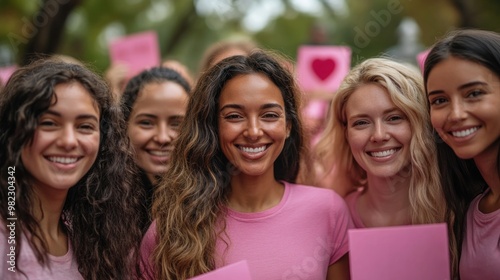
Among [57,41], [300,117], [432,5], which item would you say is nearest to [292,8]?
[432,5]

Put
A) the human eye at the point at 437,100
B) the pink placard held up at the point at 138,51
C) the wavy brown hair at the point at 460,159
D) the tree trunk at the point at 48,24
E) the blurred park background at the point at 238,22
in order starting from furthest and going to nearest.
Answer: the blurred park background at the point at 238,22 → the tree trunk at the point at 48,24 → the pink placard held up at the point at 138,51 → the human eye at the point at 437,100 → the wavy brown hair at the point at 460,159

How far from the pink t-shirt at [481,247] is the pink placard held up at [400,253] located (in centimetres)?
11

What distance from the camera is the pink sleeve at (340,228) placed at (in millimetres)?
2811

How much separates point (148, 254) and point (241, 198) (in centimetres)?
49

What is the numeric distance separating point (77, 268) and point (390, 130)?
5.02ft

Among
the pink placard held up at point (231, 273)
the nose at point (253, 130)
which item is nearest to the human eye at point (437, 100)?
the nose at point (253, 130)

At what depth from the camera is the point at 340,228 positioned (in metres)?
2.85

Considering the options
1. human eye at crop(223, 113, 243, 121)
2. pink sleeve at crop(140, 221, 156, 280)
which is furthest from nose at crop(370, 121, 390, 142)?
pink sleeve at crop(140, 221, 156, 280)

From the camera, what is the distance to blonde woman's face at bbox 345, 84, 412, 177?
2.92 m

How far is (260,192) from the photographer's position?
114 inches

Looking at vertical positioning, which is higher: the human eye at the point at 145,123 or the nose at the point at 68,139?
the human eye at the point at 145,123

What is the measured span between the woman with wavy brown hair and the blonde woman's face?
0.27m

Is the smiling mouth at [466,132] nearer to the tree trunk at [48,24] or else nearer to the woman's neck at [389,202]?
the woman's neck at [389,202]

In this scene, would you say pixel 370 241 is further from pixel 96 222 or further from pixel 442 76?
pixel 96 222
